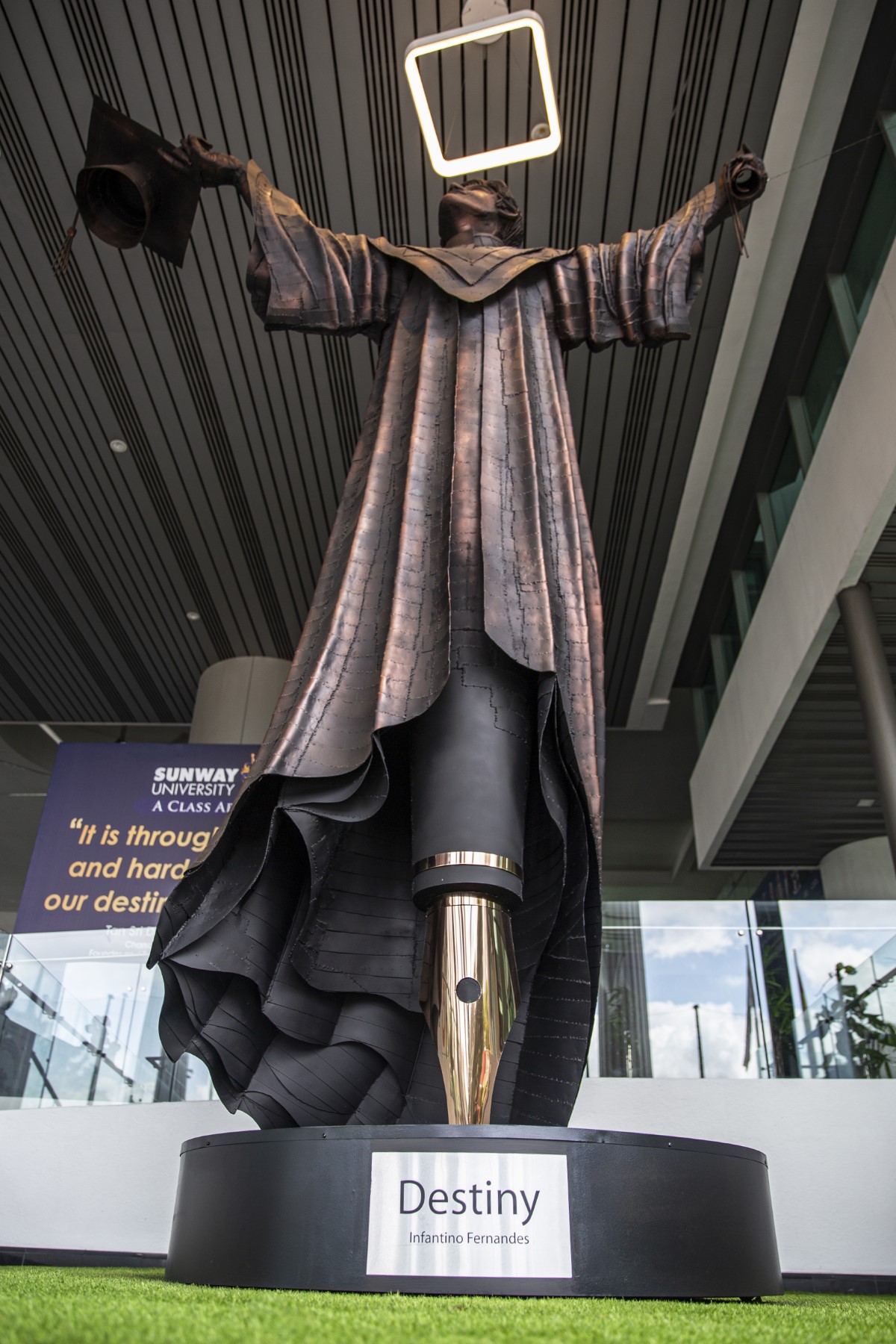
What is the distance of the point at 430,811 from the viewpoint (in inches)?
58.4

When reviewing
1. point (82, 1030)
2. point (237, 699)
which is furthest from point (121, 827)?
point (237, 699)

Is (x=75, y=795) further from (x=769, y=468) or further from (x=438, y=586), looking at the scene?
(x=769, y=468)

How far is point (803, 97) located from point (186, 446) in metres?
3.92

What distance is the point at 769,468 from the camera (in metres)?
6.34

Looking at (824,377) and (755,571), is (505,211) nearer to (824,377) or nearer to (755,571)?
(824,377)

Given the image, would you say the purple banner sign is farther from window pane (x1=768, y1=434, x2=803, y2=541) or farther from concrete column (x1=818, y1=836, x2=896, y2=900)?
concrete column (x1=818, y1=836, x2=896, y2=900)

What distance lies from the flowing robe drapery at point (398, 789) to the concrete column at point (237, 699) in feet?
17.6

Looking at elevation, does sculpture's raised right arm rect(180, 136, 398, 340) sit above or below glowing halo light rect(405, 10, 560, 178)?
below

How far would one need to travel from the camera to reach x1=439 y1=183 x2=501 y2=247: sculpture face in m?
2.40

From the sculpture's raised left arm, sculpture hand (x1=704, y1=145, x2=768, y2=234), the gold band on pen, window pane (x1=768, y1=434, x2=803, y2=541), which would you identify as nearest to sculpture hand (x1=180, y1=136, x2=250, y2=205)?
the sculpture's raised left arm

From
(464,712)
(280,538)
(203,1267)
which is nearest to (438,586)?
(464,712)

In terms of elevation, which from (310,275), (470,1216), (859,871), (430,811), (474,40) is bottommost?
(470,1216)

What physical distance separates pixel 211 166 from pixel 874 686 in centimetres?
365

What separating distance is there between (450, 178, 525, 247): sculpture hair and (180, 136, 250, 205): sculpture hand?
0.56 m
